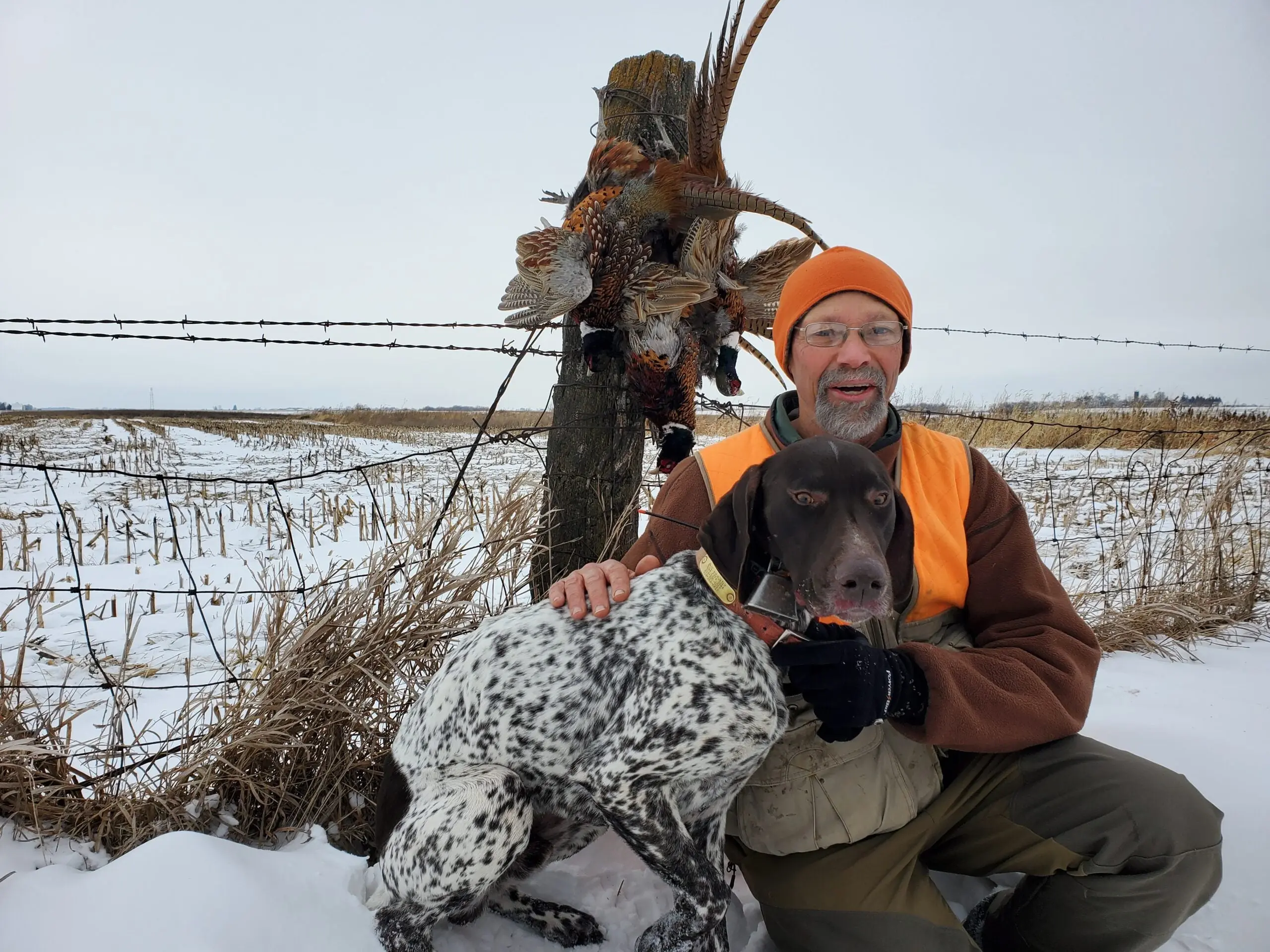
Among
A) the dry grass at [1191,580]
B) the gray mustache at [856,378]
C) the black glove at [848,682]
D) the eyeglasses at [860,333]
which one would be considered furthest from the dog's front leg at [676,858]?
the dry grass at [1191,580]

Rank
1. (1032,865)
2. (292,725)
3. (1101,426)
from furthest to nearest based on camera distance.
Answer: (1101,426) < (292,725) < (1032,865)

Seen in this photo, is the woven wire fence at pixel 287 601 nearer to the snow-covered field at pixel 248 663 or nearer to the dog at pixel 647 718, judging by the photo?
the snow-covered field at pixel 248 663

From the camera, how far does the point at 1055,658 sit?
6.89 feet

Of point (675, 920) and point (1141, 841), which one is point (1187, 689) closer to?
point (1141, 841)

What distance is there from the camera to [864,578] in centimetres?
171

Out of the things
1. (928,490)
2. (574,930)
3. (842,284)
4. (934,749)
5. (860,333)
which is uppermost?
(842,284)

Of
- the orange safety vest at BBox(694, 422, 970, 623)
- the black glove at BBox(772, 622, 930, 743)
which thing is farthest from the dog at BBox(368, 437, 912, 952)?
the orange safety vest at BBox(694, 422, 970, 623)

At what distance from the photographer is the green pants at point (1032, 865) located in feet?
6.32

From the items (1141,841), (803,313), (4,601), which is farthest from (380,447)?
(1141,841)

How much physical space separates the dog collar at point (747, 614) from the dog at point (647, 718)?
0.03m

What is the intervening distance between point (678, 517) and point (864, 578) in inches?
34.4

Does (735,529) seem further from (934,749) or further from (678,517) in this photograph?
(934,749)

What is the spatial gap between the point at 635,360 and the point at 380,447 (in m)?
11.7

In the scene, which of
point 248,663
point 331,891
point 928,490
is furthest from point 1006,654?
point 248,663
